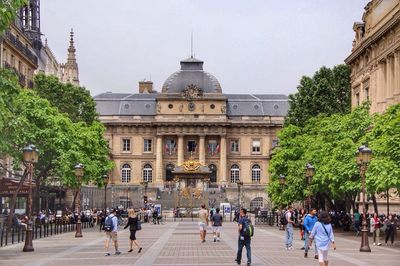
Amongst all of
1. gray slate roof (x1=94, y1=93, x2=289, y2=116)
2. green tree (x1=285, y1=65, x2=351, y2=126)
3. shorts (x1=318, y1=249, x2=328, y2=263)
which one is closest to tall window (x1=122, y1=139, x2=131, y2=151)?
gray slate roof (x1=94, y1=93, x2=289, y2=116)

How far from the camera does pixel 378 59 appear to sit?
71.2m

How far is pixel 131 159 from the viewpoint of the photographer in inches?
5674

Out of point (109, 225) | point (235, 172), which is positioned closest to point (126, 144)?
point (235, 172)

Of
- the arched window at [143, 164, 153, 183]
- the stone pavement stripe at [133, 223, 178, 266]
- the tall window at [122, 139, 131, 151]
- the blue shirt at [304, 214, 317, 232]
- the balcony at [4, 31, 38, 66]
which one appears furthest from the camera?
the tall window at [122, 139, 131, 151]

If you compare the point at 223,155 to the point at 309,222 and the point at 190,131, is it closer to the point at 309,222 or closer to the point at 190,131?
the point at 190,131

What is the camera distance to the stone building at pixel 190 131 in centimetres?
14125

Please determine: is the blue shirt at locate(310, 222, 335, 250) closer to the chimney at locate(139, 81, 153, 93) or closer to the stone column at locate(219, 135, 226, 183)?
the stone column at locate(219, 135, 226, 183)

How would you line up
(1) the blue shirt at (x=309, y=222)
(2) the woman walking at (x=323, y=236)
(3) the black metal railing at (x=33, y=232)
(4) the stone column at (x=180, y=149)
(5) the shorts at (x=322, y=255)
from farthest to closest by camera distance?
(4) the stone column at (x=180, y=149), (3) the black metal railing at (x=33, y=232), (1) the blue shirt at (x=309, y=222), (2) the woman walking at (x=323, y=236), (5) the shorts at (x=322, y=255)

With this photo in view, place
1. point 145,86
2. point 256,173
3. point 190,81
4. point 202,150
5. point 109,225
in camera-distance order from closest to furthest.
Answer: point 109,225 < point 202,150 < point 190,81 < point 256,173 < point 145,86

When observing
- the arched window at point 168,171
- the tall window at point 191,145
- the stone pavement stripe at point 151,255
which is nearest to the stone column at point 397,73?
the stone pavement stripe at point 151,255

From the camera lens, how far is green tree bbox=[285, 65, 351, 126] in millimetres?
87375

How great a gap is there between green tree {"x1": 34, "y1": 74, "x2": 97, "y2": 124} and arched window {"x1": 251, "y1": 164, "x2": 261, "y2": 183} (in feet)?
187

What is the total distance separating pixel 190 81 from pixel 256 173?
63.7 feet

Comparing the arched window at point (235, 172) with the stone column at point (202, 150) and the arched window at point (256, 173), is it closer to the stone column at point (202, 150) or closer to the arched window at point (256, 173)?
the arched window at point (256, 173)
